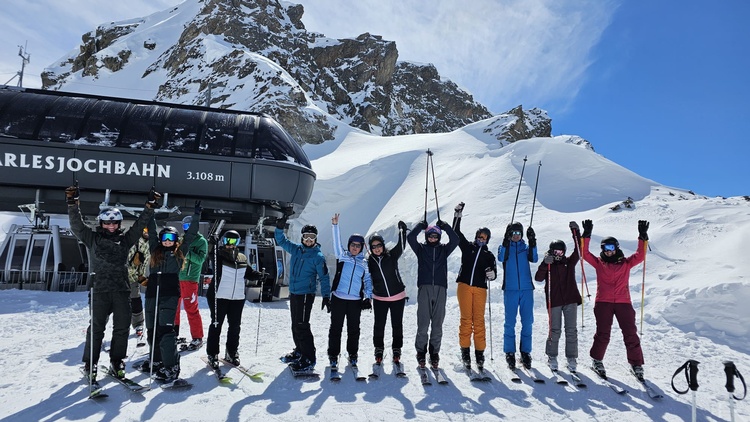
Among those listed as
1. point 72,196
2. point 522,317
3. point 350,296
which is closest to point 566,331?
point 522,317

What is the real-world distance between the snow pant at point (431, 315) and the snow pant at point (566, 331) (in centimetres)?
135

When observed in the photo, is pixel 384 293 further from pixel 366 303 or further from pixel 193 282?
pixel 193 282

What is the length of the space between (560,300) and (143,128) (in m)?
7.79

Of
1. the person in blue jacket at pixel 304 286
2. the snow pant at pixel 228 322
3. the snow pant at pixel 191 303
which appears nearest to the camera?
the snow pant at pixel 228 322

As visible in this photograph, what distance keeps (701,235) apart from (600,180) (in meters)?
7.68

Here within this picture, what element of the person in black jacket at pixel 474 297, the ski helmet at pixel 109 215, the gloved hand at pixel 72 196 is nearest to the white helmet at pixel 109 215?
the ski helmet at pixel 109 215

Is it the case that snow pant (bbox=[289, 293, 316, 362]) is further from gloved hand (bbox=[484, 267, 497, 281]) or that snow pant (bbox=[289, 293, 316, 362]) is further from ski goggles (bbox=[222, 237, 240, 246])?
gloved hand (bbox=[484, 267, 497, 281])

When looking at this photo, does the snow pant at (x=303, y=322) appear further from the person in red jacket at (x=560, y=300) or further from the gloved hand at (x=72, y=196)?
the person in red jacket at (x=560, y=300)

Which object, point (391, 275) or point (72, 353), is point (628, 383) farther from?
point (72, 353)

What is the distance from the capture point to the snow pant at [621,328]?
17.1 feet

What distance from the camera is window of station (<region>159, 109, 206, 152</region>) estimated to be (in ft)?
27.9

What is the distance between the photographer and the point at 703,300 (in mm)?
7418

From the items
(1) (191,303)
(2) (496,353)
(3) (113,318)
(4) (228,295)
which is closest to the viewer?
(3) (113,318)

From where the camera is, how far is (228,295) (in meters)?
5.08
